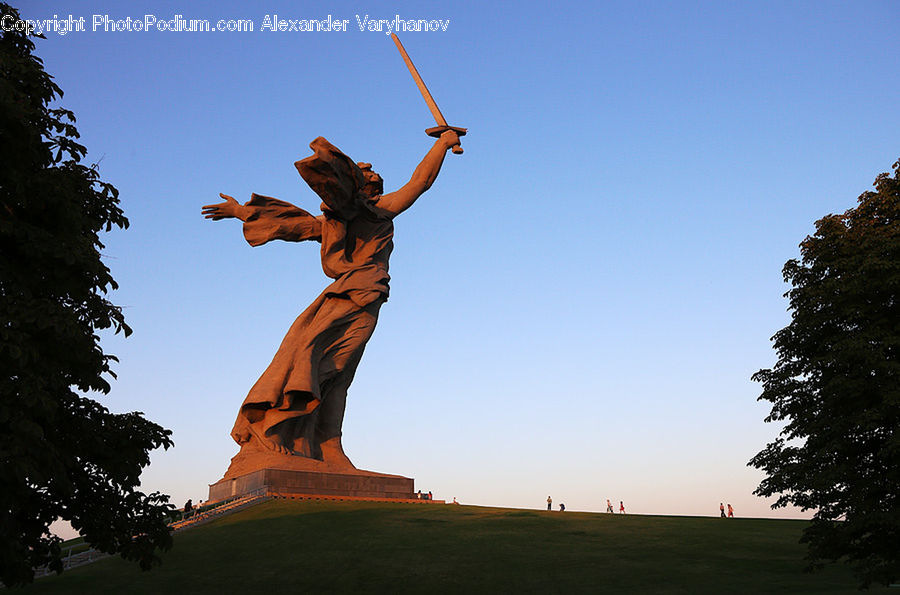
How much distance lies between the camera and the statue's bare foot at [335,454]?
28219 mm

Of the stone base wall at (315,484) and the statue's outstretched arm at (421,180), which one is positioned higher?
the statue's outstretched arm at (421,180)

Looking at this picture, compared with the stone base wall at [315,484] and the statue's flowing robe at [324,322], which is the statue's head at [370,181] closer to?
the statue's flowing robe at [324,322]

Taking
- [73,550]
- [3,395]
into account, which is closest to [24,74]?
[3,395]

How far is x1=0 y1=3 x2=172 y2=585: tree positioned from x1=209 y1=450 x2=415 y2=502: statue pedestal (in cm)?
1379

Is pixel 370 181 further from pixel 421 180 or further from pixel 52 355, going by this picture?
pixel 52 355

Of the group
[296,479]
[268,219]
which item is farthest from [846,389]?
[268,219]

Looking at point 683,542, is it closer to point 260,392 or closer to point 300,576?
point 300,576

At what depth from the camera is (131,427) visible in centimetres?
1127

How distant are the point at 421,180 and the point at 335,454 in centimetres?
1001

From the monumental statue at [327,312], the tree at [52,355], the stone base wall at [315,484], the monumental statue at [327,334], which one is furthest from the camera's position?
the monumental statue at [327,312]

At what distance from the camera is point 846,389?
13828 millimetres

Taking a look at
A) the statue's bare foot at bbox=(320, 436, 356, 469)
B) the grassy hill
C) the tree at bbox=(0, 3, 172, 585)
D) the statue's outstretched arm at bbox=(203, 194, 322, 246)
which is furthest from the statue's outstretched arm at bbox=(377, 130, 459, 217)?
the tree at bbox=(0, 3, 172, 585)

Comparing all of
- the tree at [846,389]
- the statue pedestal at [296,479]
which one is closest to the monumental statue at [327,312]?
the statue pedestal at [296,479]

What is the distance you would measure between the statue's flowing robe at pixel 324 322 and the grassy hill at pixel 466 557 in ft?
17.7
